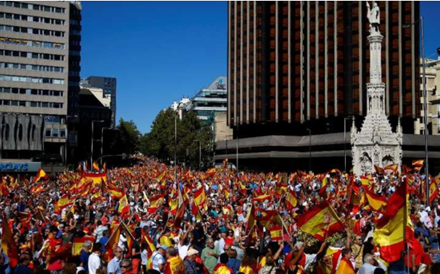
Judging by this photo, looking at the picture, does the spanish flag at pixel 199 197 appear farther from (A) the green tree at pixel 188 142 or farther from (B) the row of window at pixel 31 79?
(A) the green tree at pixel 188 142

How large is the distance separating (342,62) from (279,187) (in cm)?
5373

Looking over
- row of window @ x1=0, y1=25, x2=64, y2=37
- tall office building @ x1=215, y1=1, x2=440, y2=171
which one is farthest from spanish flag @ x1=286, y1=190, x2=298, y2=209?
row of window @ x1=0, y1=25, x2=64, y2=37

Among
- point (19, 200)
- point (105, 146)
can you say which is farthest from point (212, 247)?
point (105, 146)

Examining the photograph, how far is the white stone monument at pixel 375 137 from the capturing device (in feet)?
187

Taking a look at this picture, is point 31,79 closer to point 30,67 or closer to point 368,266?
point 30,67

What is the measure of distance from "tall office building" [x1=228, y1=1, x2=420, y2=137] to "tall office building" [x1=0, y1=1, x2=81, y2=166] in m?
28.2

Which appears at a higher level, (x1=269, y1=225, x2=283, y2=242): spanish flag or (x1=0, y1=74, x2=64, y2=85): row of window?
(x1=0, y1=74, x2=64, y2=85): row of window

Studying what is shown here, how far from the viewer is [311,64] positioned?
8312cm

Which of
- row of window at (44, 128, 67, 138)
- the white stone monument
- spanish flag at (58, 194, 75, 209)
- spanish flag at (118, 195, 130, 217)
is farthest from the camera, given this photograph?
row of window at (44, 128, 67, 138)

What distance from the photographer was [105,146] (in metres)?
114

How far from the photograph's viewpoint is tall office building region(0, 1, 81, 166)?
81812 mm

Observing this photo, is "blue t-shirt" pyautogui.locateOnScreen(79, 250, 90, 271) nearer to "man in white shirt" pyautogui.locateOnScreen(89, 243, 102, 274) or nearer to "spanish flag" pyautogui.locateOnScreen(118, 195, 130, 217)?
"man in white shirt" pyautogui.locateOnScreen(89, 243, 102, 274)

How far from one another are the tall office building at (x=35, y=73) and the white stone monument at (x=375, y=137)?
1812 inches

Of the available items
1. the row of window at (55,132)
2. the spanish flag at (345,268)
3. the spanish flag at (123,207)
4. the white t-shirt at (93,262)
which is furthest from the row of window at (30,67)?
the spanish flag at (345,268)
